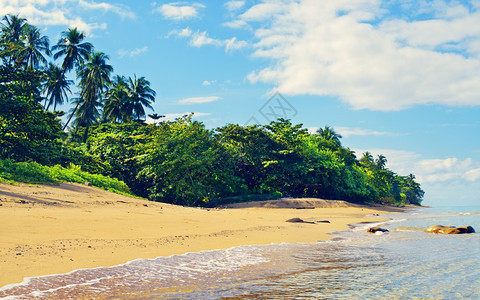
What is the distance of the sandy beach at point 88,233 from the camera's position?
6461 millimetres

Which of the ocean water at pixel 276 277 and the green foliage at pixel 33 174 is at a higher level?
the green foliage at pixel 33 174

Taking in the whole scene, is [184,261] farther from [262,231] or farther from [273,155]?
[273,155]

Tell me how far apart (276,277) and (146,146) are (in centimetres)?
2259

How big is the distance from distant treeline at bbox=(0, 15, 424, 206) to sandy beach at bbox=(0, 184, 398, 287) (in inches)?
188

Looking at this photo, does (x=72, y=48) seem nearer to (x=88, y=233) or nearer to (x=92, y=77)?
(x=92, y=77)

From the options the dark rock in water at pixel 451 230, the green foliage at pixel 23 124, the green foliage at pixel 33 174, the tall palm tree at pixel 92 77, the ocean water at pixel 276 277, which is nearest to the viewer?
the ocean water at pixel 276 277

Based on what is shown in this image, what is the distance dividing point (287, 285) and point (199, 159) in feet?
73.2

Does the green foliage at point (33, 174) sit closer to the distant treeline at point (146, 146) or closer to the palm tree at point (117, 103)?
the distant treeline at point (146, 146)

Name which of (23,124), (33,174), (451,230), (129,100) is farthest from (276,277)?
(129,100)

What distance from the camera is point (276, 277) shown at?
664 centimetres

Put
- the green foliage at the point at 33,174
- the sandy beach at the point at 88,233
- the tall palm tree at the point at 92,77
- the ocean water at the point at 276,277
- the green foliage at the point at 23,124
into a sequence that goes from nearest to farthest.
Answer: the ocean water at the point at 276,277, the sandy beach at the point at 88,233, the green foliage at the point at 33,174, the green foliage at the point at 23,124, the tall palm tree at the point at 92,77

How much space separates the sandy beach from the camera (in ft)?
21.2

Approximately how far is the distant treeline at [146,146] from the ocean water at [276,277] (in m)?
12.3

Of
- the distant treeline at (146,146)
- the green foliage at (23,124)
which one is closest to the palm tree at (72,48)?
the distant treeline at (146,146)
